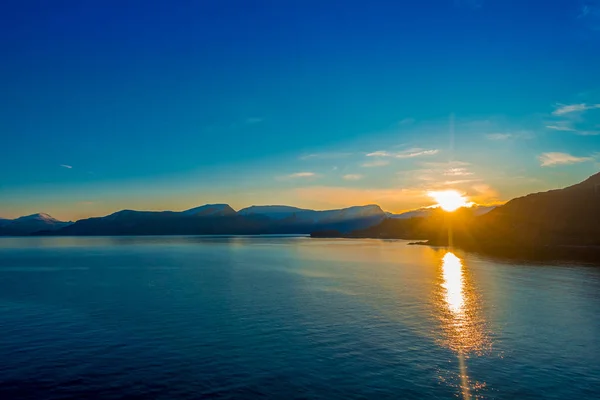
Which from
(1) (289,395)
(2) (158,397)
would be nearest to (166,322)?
(2) (158,397)

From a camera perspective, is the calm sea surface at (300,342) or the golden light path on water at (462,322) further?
the golden light path on water at (462,322)

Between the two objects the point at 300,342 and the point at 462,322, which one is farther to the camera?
the point at 462,322

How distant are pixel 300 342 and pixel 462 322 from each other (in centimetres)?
2064

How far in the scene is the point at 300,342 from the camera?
36312mm

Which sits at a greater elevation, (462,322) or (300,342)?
(300,342)

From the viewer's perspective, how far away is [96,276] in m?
89.8

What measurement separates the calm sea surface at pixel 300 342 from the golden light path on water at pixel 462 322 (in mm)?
218

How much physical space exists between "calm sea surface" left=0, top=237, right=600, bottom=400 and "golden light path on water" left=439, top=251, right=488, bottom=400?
0.22 metres

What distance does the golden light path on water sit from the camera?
32.8 m

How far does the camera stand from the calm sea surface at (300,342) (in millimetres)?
26234

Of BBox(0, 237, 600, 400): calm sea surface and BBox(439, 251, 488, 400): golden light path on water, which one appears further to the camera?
BBox(439, 251, 488, 400): golden light path on water

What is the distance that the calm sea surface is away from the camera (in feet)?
86.1

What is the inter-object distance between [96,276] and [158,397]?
7544 centimetres

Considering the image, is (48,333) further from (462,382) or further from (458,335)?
(458,335)
